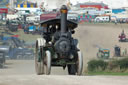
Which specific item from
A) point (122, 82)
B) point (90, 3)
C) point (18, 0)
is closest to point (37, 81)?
point (122, 82)

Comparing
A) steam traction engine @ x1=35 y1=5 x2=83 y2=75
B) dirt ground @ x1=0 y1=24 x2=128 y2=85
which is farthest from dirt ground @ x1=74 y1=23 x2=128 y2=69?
steam traction engine @ x1=35 y1=5 x2=83 y2=75

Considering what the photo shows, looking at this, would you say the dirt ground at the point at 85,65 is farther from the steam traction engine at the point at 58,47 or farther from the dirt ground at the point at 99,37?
the steam traction engine at the point at 58,47

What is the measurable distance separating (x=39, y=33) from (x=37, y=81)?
44.7 meters

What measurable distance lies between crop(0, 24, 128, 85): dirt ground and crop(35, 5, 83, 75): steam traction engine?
0.95 metres

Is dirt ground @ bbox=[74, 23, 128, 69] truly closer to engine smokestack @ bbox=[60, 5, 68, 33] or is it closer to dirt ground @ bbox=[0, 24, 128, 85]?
dirt ground @ bbox=[0, 24, 128, 85]

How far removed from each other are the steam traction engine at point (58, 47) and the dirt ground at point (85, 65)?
95cm

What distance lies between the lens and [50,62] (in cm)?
1802

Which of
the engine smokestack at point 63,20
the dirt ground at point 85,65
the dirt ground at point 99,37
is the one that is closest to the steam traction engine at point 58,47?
the engine smokestack at point 63,20

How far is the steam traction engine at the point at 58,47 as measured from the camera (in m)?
18.3

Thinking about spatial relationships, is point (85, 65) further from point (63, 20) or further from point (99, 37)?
point (99, 37)

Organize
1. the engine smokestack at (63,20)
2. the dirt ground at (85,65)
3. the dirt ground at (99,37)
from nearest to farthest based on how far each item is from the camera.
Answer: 1. the dirt ground at (85,65)
2. the engine smokestack at (63,20)
3. the dirt ground at (99,37)

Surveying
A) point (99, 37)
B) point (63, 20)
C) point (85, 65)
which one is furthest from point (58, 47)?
point (99, 37)

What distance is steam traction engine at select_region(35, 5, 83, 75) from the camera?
60.0ft

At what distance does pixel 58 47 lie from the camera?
1836 centimetres
